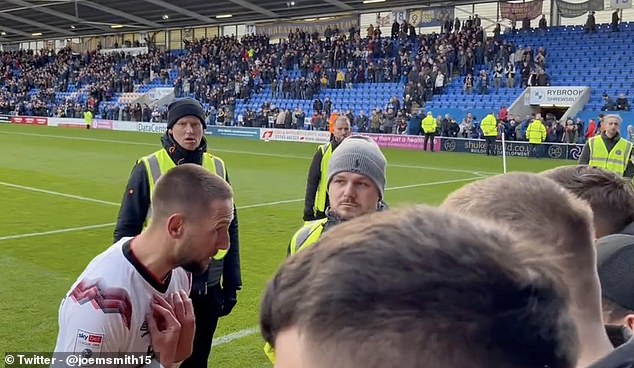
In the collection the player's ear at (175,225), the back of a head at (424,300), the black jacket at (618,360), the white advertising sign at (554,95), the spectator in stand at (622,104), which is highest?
the white advertising sign at (554,95)

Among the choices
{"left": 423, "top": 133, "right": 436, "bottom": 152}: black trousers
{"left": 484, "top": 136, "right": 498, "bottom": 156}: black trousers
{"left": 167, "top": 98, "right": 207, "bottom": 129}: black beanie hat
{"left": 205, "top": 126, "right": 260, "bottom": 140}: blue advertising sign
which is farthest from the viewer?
{"left": 205, "top": 126, "right": 260, "bottom": 140}: blue advertising sign

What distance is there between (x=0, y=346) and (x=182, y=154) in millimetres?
2375

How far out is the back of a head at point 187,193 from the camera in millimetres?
2988

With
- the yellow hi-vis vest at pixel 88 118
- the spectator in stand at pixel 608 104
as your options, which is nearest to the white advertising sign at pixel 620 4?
the spectator in stand at pixel 608 104

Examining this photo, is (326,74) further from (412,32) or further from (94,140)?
(94,140)

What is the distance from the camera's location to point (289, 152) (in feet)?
84.8

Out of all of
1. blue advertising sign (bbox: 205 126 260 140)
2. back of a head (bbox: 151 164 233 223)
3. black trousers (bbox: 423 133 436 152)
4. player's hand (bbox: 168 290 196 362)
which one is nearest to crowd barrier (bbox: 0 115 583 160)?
blue advertising sign (bbox: 205 126 260 140)

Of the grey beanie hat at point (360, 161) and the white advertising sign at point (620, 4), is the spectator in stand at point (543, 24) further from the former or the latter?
the grey beanie hat at point (360, 161)

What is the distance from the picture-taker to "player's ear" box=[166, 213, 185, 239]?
2906mm

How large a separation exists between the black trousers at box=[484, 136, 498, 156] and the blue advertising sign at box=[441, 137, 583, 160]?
0.16m

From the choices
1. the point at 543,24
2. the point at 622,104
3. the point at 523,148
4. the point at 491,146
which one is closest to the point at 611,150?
the point at 523,148

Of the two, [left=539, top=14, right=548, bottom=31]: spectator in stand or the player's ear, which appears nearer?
the player's ear

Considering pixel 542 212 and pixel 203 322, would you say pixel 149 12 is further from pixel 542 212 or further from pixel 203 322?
pixel 542 212

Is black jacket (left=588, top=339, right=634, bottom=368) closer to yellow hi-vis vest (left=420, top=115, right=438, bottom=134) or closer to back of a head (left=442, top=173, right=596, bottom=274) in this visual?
back of a head (left=442, top=173, right=596, bottom=274)
